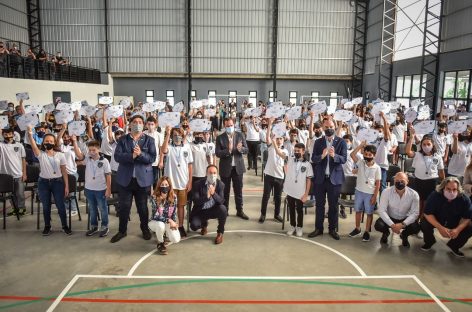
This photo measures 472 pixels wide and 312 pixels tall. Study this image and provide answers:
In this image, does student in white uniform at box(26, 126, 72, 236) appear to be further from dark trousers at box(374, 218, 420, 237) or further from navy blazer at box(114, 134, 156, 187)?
dark trousers at box(374, 218, 420, 237)

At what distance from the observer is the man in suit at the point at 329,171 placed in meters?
7.21

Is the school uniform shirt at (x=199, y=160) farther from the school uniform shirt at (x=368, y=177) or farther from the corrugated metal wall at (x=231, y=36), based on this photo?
the corrugated metal wall at (x=231, y=36)

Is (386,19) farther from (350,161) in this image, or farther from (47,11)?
(47,11)

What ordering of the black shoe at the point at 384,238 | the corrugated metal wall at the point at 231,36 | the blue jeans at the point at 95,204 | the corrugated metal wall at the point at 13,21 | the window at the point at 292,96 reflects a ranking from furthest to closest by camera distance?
the window at the point at 292,96, the corrugated metal wall at the point at 231,36, the corrugated metal wall at the point at 13,21, the blue jeans at the point at 95,204, the black shoe at the point at 384,238

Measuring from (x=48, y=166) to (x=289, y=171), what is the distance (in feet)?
15.7

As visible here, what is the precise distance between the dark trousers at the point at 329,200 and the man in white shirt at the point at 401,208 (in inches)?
33.7

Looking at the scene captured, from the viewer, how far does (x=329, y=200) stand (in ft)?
24.3

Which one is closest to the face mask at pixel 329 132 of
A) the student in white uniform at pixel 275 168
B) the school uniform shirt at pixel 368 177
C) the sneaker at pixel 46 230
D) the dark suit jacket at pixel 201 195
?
the school uniform shirt at pixel 368 177

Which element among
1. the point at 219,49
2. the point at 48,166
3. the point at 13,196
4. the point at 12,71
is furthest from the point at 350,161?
the point at 219,49

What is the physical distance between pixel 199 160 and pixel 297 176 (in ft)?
7.04

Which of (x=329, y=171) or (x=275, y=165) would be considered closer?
(x=329, y=171)

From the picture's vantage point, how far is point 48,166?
7.20 m

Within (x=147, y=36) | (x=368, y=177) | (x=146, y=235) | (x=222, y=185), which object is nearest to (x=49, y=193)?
(x=146, y=235)

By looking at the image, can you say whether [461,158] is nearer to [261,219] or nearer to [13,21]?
[261,219]
